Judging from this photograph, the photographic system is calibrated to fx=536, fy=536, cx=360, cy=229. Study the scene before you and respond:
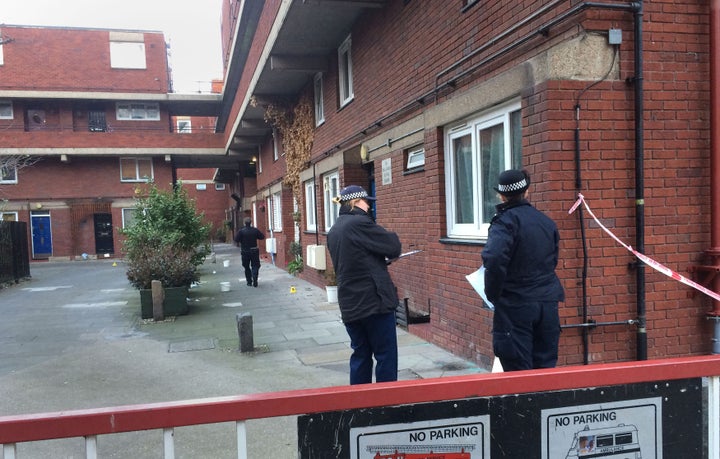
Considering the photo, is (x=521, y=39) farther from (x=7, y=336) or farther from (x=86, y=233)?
(x=86, y=233)

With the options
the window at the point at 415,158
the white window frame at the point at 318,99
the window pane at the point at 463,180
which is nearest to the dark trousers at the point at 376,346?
the window pane at the point at 463,180

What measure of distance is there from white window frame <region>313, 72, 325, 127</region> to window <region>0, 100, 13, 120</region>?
23.0 m

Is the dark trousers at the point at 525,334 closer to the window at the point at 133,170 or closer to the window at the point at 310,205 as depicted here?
the window at the point at 310,205

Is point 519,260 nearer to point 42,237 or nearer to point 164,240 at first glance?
point 164,240

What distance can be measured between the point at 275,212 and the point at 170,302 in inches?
411

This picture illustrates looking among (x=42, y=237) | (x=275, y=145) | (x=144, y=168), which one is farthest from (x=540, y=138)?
(x=42, y=237)

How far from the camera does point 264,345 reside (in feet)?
24.2

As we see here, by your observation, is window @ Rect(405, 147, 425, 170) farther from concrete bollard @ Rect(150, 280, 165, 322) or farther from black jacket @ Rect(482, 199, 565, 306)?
concrete bollard @ Rect(150, 280, 165, 322)

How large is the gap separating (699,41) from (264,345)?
599 cm

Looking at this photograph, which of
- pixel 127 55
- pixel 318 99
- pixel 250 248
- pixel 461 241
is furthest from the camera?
pixel 127 55

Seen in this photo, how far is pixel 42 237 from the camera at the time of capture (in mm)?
28844

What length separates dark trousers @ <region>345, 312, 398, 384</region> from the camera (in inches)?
164

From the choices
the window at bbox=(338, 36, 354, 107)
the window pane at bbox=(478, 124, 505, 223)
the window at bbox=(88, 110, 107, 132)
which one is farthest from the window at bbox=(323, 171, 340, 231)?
the window at bbox=(88, 110, 107, 132)

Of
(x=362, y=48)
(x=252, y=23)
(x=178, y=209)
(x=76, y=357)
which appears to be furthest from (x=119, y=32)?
(x=76, y=357)
